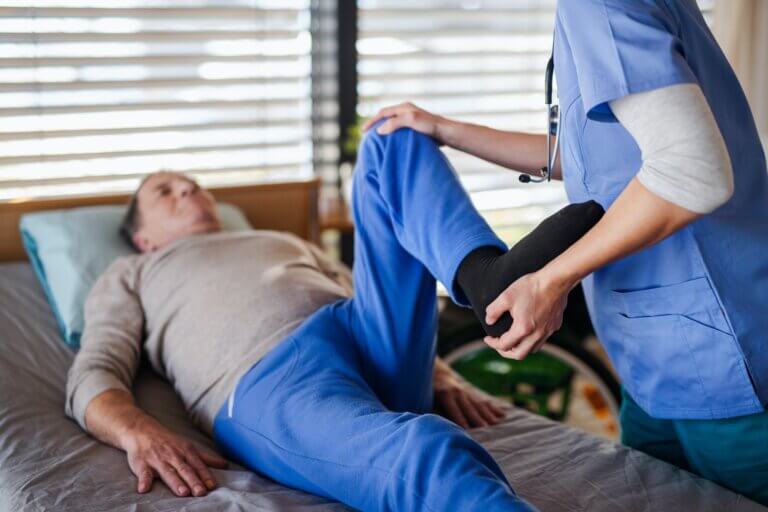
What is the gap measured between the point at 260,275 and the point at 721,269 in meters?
0.92

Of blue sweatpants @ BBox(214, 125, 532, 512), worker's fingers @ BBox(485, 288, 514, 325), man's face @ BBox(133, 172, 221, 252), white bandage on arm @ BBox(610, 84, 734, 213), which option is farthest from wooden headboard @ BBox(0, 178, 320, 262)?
white bandage on arm @ BBox(610, 84, 734, 213)

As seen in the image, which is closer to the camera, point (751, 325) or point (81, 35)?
→ point (751, 325)

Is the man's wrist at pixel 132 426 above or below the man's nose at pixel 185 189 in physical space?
below

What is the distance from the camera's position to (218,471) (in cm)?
150

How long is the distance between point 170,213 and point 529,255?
1105 mm

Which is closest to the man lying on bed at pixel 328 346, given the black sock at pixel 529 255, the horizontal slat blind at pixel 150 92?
the black sock at pixel 529 255

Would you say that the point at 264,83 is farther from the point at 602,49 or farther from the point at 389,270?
the point at 602,49

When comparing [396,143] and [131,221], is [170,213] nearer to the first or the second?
[131,221]

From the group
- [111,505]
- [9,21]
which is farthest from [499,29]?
[111,505]

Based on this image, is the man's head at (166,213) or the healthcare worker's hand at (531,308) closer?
the healthcare worker's hand at (531,308)

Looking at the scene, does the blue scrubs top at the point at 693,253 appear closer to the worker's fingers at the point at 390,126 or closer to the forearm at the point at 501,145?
the forearm at the point at 501,145

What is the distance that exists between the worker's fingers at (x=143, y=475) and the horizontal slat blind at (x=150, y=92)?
1390 millimetres

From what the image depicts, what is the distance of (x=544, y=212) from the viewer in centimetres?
350

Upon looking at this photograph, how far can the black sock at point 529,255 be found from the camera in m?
1.25
